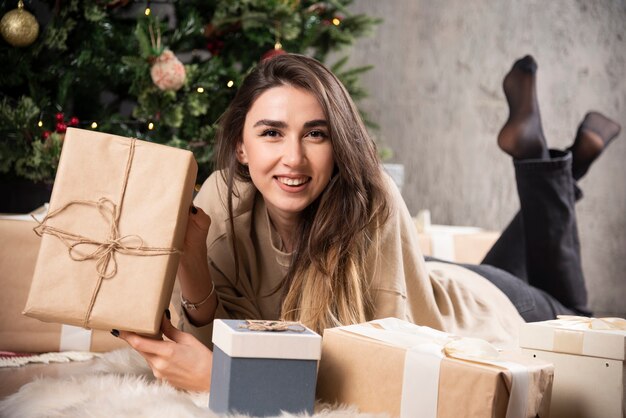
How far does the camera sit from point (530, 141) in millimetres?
2541

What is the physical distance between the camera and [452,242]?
3.05 metres

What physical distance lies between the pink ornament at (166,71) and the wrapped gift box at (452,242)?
43.3 inches

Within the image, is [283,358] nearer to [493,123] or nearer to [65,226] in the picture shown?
[65,226]

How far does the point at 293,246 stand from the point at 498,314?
0.69 meters

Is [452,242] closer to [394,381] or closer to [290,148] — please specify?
[290,148]

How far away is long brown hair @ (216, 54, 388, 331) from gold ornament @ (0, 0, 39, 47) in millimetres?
1098

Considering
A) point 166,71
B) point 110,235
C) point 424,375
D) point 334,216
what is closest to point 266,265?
point 334,216

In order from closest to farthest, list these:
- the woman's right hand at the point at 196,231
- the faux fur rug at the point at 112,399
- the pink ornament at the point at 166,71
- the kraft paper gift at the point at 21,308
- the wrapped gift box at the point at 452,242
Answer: the faux fur rug at the point at 112,399 < the woman's right hand at the point at 196,231 < the kraft paper gift at the point at 21,308 < the pink ornament at the point at 166,71 < the wrapped gift box at the point at 452,242

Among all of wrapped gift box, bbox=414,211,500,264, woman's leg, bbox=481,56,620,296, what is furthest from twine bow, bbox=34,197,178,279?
wrapped gift box, bbox=414,211,500,264

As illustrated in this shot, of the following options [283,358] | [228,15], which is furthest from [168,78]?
[283,358]

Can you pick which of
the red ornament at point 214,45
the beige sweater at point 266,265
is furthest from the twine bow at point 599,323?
the red ornament at point 214,45

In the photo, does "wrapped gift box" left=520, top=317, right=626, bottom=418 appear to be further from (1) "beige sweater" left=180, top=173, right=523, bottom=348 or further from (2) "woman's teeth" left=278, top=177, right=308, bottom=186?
(2) "woman's teeth" left=278, top=177, right=308, bottom=186

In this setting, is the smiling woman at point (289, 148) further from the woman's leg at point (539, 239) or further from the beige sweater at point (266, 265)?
the woman's leg at point (539, 239)

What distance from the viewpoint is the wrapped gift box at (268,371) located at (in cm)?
114
